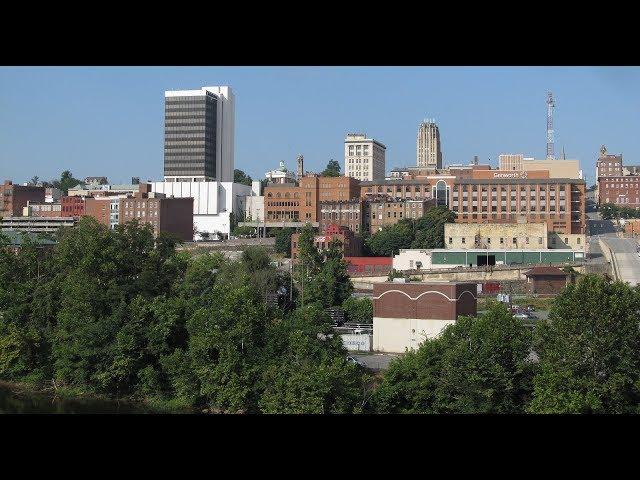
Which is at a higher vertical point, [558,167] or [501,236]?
[558,167]

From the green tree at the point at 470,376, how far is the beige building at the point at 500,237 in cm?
1421

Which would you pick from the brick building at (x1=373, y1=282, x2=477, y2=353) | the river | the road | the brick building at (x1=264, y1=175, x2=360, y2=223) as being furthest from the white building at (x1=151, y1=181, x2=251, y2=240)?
the river

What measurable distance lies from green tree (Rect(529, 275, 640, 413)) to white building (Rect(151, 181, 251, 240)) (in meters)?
20.5

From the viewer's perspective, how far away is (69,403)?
8.68 meters

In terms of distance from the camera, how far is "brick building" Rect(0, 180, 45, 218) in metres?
28.5

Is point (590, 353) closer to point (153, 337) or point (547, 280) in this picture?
point (153, 337)

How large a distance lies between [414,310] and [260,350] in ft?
11.5

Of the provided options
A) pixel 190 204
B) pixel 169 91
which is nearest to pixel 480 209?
pixel 190 204

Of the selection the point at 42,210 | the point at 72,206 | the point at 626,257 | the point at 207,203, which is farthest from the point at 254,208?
the point at 626,257

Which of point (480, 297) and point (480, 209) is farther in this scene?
point (480, 209)

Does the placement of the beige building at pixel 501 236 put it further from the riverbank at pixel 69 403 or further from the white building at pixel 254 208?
the riverbank at pixel 69 403
